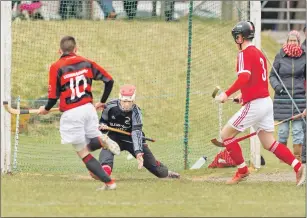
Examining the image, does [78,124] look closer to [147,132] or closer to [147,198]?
[147,198]

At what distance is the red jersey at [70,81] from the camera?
10.6m

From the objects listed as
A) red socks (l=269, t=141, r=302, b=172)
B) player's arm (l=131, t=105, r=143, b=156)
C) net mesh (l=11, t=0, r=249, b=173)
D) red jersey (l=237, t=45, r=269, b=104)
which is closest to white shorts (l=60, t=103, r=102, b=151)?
player's arm (l=131, t=105, r=143, b=156)

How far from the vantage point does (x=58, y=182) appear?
38.3 ft

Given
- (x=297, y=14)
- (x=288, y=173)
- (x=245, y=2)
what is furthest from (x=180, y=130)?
(x=297, y=14)

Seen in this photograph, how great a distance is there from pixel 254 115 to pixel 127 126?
5.36 feet

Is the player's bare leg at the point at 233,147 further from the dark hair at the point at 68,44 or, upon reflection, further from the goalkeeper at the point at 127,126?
the dark hair at the point at 68,44

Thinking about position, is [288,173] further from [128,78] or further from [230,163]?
[128,78]

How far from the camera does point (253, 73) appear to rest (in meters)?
11.5

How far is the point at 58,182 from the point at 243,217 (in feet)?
11.0

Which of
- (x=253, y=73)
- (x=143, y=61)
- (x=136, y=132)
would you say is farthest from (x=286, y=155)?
(x=143, y=61)

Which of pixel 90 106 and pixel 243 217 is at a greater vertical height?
pixel 90 106

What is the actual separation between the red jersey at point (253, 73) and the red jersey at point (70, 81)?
6.07ft

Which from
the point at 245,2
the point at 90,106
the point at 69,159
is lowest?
the point at 69,159

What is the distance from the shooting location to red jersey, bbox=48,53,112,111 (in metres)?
10.6
